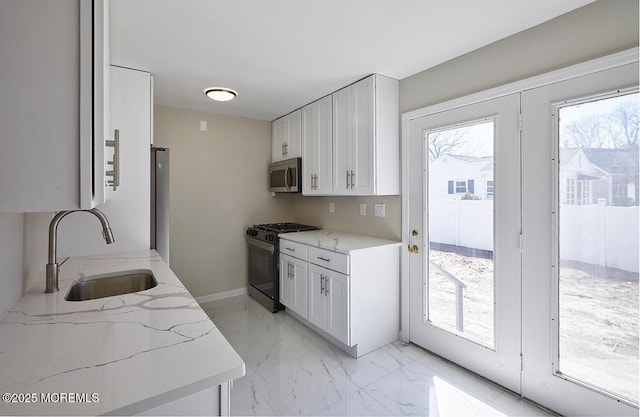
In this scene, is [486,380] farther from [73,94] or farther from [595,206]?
[73,94]

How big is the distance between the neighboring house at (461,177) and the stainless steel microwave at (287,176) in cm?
161

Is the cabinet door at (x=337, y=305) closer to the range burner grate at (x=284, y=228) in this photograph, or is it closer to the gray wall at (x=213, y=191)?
the range burner grate at (x=284, y=228)

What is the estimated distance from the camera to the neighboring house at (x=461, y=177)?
2.15 m

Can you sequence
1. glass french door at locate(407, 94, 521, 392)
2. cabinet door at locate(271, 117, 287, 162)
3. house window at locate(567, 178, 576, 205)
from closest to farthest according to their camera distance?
house window at locate(567, 178, 576, 205) < glass french door at locate(407, 94, 521, 392) < cabinet door at locate(271, 117, 287, 162)

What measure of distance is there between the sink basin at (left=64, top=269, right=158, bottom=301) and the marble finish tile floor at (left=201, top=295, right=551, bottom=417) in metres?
0.95

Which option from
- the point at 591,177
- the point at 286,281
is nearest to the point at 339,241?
the point at 286,281

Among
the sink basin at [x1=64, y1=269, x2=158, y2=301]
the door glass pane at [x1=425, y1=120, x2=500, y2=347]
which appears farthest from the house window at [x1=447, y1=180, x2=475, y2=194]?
the sink basin at [x1=64, y1=269, x2=158, y2=301]

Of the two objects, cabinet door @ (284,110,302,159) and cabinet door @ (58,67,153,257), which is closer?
cabinet door @ (58,67,153,257)

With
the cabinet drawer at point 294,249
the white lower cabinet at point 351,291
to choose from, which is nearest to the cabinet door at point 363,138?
the white lower cabinet at point 351,291

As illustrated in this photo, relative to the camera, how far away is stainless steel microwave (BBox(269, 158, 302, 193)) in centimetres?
361

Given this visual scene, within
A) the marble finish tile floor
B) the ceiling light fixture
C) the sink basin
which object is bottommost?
the marble finish tile floor

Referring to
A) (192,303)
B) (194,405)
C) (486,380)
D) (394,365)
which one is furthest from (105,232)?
(486,380)

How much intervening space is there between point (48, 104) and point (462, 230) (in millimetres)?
2375

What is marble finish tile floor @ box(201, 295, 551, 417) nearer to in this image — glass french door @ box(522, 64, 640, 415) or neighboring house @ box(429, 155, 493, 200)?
glass french door @ box(522, 64, 640, 415)
